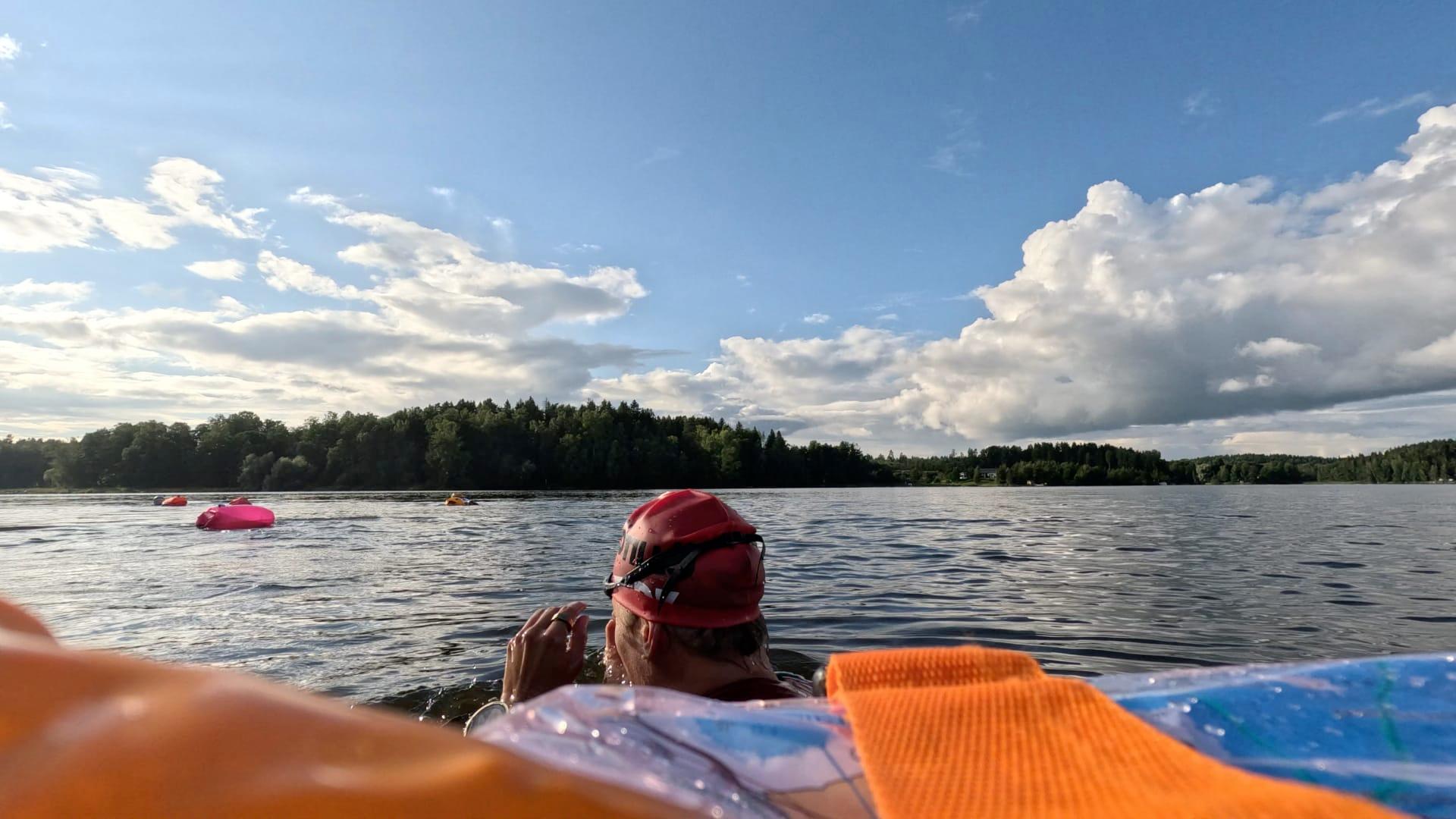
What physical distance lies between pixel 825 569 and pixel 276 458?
93.7m

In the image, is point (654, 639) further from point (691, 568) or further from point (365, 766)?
point (365, 766)

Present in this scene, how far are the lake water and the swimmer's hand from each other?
1750 mm

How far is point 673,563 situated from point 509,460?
102 m

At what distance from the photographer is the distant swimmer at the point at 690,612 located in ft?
11.8

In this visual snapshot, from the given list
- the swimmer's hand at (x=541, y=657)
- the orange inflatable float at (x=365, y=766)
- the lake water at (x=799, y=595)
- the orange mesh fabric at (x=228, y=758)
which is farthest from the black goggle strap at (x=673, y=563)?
the orange mesh fabric at (x=228, y=758)

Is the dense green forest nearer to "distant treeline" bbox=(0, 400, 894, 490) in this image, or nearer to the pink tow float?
"distant treeline" bbox=(0, 400, 894, 490)

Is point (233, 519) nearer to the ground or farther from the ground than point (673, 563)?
nearer to the ground

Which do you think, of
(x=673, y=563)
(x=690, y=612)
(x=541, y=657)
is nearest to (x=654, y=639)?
(x=690, y=612)

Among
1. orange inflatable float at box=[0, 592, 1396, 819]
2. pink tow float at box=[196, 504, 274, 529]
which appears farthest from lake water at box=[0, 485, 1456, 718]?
orange inflatable float at box=[0, 592, 1396, 819]

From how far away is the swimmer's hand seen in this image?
3299 mm

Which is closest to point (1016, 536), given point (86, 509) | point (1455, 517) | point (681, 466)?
point (1455, 517)

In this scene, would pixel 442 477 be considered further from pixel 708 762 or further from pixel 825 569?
pixel 708 762

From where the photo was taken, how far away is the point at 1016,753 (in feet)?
3.53

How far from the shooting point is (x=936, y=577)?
1164 centimetres
